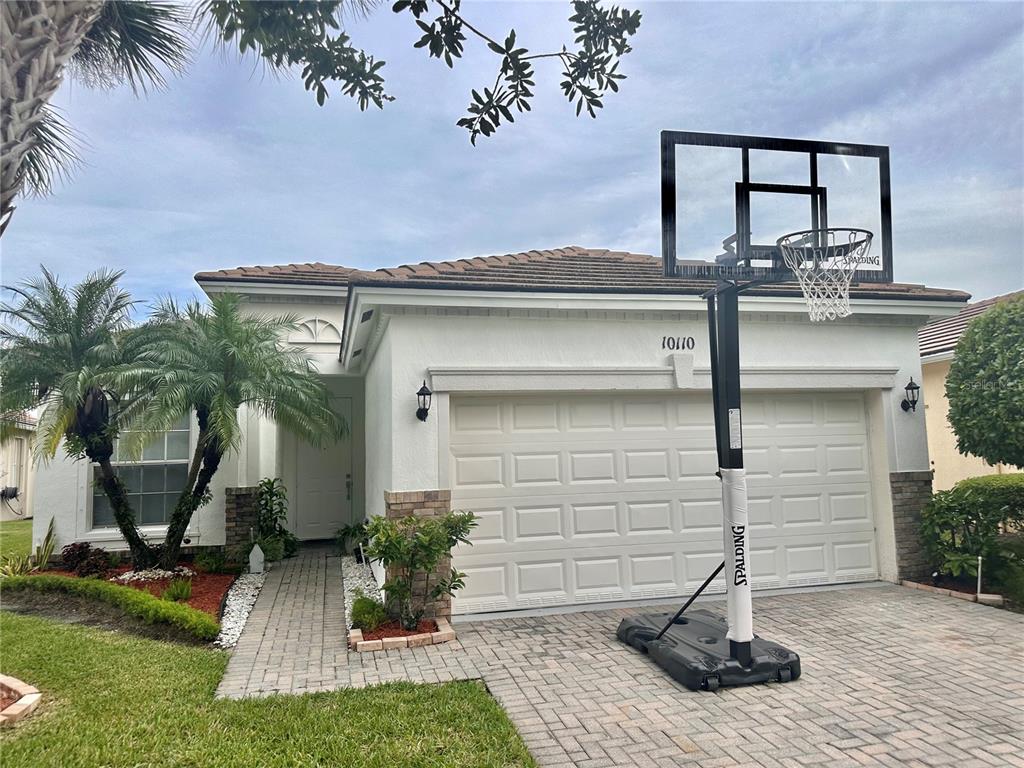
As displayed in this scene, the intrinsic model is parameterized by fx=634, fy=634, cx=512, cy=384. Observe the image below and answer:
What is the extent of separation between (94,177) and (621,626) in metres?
5.73

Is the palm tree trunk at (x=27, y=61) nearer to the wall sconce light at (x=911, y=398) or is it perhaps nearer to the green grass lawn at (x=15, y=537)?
the wall sconce light at (x=911, y=398)

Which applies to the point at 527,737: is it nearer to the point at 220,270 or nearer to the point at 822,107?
the point at 822,107

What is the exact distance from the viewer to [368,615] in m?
6.29

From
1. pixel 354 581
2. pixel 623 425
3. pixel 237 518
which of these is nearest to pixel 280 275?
pixel 237 518

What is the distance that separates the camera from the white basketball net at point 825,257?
217 inches

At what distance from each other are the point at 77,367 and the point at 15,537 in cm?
978

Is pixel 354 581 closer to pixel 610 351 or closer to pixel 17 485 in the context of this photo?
pixel 610 351

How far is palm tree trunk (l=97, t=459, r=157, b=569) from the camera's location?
348 inches

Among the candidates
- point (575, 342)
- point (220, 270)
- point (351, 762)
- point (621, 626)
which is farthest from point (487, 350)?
point (220, 270)

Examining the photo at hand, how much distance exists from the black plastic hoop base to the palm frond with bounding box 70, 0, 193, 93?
5.87 m

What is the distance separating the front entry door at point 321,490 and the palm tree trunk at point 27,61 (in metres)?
10.0

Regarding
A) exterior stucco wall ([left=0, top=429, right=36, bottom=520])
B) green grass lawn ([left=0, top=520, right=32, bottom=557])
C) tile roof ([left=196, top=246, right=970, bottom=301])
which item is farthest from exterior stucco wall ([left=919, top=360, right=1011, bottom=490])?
exterior stucco wall ([left=0, top=429, right=36, bottom=520])

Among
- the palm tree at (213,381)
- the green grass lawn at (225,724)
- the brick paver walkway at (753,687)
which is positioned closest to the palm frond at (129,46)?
the palm tree at (213,381)

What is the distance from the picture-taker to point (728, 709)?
14.7 ft
